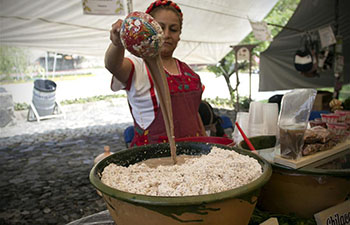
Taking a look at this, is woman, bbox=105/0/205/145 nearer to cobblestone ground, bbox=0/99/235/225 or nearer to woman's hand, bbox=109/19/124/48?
woman's hand, bbox=109/19/124/48

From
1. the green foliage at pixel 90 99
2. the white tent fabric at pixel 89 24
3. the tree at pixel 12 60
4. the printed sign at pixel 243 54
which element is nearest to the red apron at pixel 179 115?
the white tent fabric at pixel 89 24

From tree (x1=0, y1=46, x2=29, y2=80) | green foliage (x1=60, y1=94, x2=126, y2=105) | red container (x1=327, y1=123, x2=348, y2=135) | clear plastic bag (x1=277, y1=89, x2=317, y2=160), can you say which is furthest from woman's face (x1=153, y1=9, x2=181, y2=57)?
green foliage (x1=60, y1=94, x2=126, y2=105)

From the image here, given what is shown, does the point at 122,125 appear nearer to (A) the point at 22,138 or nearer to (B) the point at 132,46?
(A) the point at 22,138

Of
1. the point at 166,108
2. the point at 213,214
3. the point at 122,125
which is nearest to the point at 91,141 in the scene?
the point at 122,125

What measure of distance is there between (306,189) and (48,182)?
3105 millimetres

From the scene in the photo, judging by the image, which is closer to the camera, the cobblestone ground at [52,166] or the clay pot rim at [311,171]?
the clay pot rim at [311,171]

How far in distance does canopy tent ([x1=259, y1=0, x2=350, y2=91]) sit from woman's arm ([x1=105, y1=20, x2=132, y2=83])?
3741 mm

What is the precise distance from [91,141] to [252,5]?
3.66m

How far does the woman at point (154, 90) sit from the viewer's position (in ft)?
4.10

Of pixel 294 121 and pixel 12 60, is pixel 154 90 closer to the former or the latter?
pixel 294 121

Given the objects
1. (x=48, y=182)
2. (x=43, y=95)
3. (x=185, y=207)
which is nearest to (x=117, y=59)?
(x=185, y=207)

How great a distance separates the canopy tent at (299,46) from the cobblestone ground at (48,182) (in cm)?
380

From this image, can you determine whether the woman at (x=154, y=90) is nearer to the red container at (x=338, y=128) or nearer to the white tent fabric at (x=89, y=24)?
the red container at (x=338, y=128)

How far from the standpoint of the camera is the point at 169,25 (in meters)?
1.26
